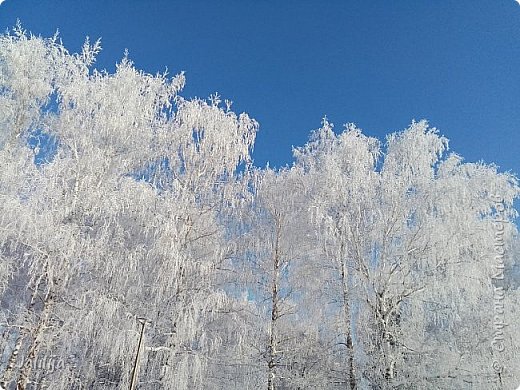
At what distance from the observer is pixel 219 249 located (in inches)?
369

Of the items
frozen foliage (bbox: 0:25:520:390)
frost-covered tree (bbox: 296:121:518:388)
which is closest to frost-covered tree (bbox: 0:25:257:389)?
frozen foliage (bbox: 0:25:520:390)

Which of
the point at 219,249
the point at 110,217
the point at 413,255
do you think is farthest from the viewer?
the point at 219,249

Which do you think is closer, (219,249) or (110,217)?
(110,217)

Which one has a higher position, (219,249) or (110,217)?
(219,249)

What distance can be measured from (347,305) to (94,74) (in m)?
7.80

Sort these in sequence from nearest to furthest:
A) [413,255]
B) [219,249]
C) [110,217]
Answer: [110,217]
[413,255]
[219,249]

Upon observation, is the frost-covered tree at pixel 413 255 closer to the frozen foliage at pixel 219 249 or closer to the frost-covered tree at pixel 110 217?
the frozen foliage at pixel 219 249

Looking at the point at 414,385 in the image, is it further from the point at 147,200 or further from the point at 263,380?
the point at 147,200

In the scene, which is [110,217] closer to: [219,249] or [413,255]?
[219,249]

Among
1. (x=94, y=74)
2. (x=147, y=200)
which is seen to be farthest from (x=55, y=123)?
(x=147, y=200)

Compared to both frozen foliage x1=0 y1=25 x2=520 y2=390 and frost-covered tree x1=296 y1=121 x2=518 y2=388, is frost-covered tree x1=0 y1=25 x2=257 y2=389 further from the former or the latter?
frost-covered tree x1=296 y1=121 x2=518 y2=388

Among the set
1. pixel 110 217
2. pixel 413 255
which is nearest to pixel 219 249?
pixel 110 217

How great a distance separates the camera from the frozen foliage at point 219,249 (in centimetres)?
754

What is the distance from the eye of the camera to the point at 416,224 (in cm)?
931
